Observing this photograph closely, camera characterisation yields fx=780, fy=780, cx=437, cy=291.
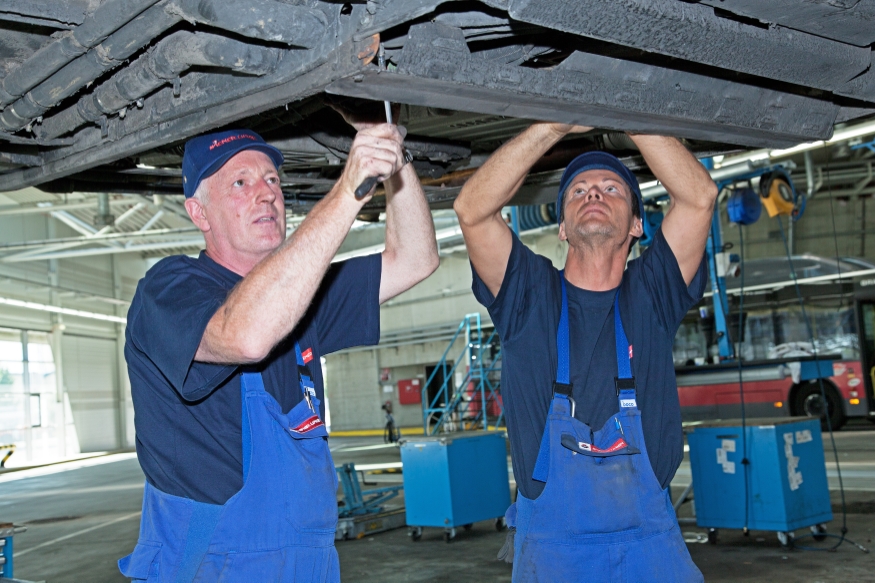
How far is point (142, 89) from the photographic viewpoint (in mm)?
1871

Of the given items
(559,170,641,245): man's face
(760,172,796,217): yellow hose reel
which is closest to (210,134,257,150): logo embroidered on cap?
(559,170,641,245): man's face

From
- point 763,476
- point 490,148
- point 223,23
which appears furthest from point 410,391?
point 223,23

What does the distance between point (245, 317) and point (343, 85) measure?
49 centimetres

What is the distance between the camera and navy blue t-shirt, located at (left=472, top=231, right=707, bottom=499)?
218cm

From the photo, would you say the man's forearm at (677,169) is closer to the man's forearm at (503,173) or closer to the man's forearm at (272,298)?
the man's forearm at (503,173)

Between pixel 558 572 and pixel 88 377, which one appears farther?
pixel 88 377

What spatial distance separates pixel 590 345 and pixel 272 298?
1052 mm

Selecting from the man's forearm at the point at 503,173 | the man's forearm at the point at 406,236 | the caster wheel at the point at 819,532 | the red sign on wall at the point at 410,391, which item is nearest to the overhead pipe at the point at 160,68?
the man's forearm at the point at 406,236

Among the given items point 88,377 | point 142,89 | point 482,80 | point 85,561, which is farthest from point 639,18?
point 88,377

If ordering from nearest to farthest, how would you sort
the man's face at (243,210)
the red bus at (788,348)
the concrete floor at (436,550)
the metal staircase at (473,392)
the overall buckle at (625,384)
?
1. the man's face at (243,210)
2. the overall buckle at (625,384)
3. the concrete floor at (436,550)
4. the red bus at (788,348)
5. the metal staircase at (473,392)

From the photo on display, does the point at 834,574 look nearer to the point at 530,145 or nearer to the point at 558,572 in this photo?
the point at 558,572

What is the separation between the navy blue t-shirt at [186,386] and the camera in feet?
5.36

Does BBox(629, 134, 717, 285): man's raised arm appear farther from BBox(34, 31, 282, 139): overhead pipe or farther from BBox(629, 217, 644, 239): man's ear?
BBox(34, 31, 282, 139): overhead pipe

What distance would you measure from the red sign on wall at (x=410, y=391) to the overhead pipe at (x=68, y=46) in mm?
23398
